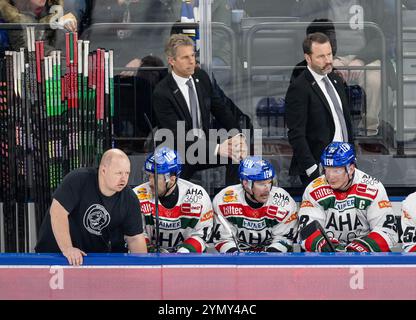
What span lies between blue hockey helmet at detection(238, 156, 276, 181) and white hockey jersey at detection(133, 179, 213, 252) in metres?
0.29

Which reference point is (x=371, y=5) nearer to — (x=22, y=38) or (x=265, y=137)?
(x=265, y=137)

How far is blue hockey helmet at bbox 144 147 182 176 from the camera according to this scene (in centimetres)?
723

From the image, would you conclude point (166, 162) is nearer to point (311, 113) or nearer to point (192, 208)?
point (192, 208)

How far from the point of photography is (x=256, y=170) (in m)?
7.28

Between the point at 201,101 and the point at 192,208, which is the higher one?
the point at 201,101

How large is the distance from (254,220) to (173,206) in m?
0.52

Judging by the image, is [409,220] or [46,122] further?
[46,122]

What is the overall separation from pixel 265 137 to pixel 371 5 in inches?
43.2

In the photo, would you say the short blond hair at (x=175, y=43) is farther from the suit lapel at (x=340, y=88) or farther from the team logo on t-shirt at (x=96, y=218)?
the team logo on t-shirt at (x=96, y=218)

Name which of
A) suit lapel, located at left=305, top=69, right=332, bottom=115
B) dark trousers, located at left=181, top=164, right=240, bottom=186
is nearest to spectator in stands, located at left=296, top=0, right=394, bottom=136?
suit lapel, located at left=305, top=69, right=332, bottom=115

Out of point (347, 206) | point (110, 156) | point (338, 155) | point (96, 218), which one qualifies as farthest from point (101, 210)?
point (347, 206)

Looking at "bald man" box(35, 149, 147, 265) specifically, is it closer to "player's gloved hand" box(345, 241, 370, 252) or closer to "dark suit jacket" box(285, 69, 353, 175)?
"player's gloved hand" box(345, 241, 370, 252)

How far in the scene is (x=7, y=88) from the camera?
7605 mm

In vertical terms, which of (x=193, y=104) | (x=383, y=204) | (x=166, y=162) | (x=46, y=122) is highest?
(x=193, y=104)
